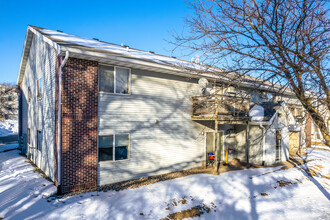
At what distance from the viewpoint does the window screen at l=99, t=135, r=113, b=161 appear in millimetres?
8234

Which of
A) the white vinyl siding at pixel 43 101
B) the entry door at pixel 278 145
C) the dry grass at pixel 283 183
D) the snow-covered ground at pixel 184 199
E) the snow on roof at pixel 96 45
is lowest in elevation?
the dry grass at pixel 283 183

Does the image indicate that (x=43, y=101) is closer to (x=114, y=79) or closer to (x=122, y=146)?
(x=114, y=79)

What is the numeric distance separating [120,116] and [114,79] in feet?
5.15

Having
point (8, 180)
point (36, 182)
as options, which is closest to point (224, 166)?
point (36, 182)

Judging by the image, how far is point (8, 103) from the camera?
147ft

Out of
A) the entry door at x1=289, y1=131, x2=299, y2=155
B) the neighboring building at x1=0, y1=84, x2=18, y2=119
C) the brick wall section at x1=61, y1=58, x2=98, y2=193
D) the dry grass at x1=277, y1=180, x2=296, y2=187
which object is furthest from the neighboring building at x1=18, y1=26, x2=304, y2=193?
the neighboring building at x1=0, y1=84, x2=18, y2=119

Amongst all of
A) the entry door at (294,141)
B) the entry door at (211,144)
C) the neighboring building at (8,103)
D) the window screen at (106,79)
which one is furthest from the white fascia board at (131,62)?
the neighboring building at (8,103)

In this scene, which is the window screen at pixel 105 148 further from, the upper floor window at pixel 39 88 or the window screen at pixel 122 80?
the upper floor window at pixel 39 88

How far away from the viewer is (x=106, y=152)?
27.4 ft

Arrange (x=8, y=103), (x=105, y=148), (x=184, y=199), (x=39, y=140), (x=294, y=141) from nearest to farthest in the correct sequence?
(x=184, y=199), (x=105, y=148), (x=39, y=140), (x=294, y=141), (x=8, y=103)

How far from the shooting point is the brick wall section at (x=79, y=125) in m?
7.42

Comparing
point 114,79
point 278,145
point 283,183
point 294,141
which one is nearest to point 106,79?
point 114,79

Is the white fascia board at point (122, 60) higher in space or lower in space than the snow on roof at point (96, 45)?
lower

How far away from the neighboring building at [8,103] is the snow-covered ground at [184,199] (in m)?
36.5
